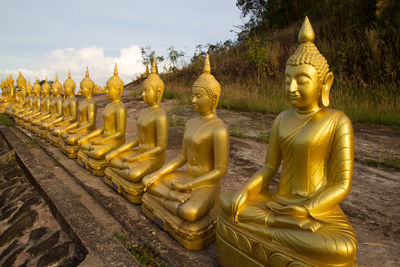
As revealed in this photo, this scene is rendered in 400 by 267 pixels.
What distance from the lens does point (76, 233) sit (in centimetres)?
266

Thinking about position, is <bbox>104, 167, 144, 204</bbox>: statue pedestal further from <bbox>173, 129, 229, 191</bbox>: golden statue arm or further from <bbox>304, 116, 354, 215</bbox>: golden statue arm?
<bbox>304, 116, 354, 215</bbox>: golden statue arm

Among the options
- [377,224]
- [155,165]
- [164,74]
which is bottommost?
[377,224]

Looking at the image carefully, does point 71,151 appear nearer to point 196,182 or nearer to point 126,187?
point 126,187

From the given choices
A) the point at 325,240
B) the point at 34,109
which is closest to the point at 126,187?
the point at 325,240

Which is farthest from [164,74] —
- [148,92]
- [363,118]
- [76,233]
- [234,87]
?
[76,233]

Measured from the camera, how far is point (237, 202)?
6.80ft

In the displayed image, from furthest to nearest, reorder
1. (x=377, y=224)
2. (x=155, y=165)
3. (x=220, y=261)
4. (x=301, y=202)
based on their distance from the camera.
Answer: (x=155, y=165), (x=377, y=224), (x=220, y=261), (x=301, y=202)

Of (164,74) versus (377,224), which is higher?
(164,74)

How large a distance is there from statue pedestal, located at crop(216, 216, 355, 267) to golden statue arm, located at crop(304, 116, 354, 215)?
1.03ft

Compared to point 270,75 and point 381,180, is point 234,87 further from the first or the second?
point 381,180

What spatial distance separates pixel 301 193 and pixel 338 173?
304 millimetres

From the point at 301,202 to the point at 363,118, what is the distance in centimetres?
643

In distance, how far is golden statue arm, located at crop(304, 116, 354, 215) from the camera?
1827mm

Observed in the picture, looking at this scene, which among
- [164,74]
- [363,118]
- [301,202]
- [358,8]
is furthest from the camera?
[164,74]
